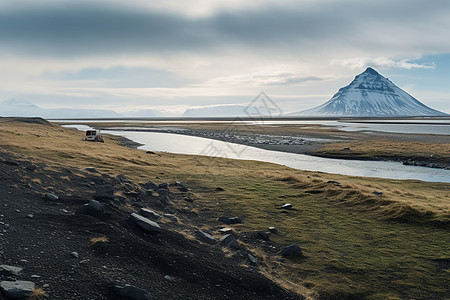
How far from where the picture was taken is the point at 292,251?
15.4 metres

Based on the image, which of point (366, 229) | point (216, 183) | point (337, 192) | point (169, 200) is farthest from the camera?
point (216, 183)

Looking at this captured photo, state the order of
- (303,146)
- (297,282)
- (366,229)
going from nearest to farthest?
(297,282) → (366,229) → (303,146)

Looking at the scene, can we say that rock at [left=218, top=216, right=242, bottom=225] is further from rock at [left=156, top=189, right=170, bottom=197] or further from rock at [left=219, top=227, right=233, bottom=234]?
rock at [left=156, top=189, right=170, bottom=197]

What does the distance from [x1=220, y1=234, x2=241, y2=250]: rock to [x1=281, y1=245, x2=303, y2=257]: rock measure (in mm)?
2152

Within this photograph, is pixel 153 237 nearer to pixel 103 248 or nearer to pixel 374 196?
pixel 103 248

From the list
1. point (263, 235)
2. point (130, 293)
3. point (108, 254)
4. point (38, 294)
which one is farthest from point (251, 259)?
point (38, 294)

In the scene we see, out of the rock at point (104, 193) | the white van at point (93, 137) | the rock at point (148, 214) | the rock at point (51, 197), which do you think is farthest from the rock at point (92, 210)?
the white van at point (93, 137)

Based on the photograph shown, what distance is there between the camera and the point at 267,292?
38.7 ft

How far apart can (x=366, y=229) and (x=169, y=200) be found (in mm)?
12567

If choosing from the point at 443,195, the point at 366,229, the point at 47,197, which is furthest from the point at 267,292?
Result: the point at 443,195

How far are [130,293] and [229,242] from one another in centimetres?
664

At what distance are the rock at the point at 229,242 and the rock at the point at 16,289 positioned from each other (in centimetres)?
847

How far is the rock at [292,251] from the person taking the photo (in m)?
15.4

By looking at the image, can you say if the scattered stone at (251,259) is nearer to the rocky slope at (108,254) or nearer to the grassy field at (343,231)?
the rocky slope at (108,254)
